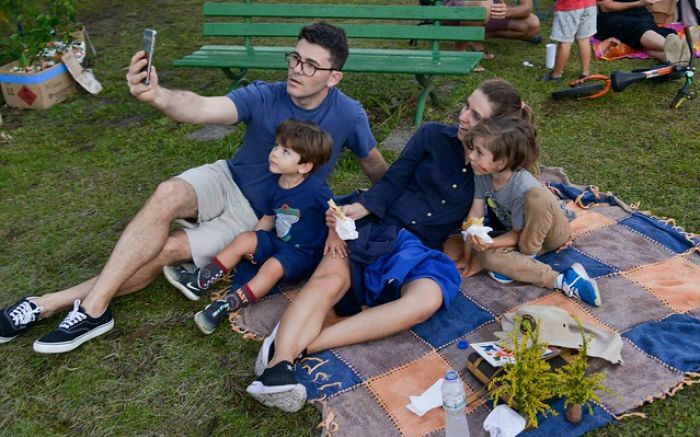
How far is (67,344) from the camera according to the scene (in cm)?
334

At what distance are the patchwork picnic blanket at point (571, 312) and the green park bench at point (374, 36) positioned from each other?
7.34 ft

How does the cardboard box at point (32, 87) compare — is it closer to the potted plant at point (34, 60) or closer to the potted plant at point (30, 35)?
the potted plant at point (34, 60)

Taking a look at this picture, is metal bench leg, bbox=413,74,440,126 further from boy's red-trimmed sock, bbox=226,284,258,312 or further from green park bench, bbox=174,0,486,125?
boy's red-trimmed sock, bbox=226,284,258,312

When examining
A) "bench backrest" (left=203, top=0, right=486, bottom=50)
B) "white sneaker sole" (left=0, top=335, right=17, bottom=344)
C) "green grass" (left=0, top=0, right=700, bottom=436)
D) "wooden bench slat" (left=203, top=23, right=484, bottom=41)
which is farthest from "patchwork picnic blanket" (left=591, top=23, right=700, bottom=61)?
"white sneaker sole" (left=0, top=335, right=17, bottom=344)

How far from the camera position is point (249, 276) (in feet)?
12.8

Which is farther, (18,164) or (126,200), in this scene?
(18,164)

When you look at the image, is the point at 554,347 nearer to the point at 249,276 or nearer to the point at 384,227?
the point at 384,227

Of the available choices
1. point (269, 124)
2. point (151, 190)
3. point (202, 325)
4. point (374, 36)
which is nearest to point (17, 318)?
point (202, 325)

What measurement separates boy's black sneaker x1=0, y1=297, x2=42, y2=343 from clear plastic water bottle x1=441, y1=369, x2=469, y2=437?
2262 millimetres

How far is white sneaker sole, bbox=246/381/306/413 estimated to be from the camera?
287cm

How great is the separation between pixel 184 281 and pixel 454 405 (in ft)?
6.04

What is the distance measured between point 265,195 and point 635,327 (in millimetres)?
2198

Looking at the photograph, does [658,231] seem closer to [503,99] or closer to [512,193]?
[512,193]

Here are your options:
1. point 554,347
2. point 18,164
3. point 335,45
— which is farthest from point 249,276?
point 18,164
